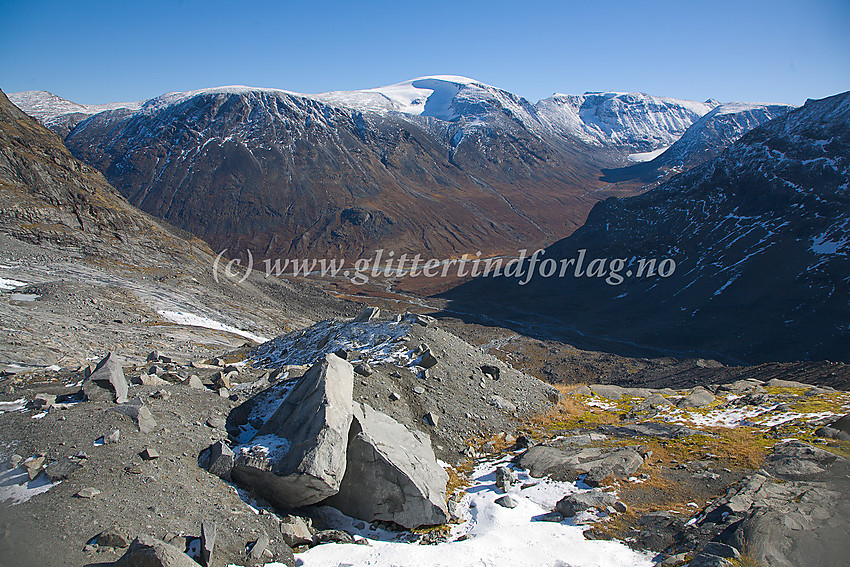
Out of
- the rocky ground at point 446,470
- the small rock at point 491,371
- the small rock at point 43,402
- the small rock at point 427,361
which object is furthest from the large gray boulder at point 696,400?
the small rock at point 43,402

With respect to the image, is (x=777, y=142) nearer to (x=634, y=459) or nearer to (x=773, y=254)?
(x=773, y=254)

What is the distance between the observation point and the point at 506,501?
1273 centimetres

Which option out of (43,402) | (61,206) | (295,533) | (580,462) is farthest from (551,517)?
(61,206)

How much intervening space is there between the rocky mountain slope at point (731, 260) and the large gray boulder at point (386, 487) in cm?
5518

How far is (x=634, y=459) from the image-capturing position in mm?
14953

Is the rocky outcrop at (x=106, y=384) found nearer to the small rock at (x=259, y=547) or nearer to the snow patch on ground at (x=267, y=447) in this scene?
the snow patch on ground at (x=267, y=447)

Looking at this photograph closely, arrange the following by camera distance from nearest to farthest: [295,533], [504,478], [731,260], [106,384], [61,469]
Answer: [61,469]
[295,533]
[106,384]
[504,478]
[731,260]

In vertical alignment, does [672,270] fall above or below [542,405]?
above

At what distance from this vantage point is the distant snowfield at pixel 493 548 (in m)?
10.0

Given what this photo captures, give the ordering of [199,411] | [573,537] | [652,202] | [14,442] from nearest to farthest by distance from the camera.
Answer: [14,442], [573,537], [199,411], [652,202]

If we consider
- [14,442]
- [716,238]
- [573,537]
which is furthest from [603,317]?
[14,442]

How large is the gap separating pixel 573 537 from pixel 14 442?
12901 millimetres

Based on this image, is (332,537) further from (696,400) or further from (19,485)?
(696,400)

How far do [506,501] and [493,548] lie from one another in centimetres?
216
